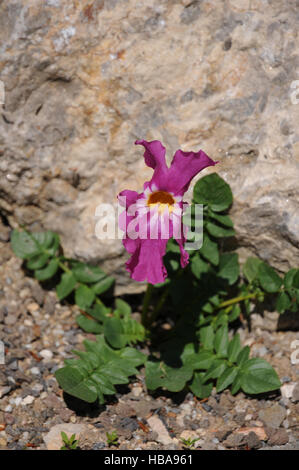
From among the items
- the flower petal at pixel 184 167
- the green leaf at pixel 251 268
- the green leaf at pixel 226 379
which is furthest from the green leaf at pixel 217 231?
the green leaf at pixel 226 379

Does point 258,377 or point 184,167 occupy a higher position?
point 184,167

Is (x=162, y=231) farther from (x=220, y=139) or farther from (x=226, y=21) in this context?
(x=226, y=21)

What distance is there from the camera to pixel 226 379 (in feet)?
10.1

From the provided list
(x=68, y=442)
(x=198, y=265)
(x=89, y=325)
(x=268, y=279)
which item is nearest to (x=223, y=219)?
(x=198, y=265)

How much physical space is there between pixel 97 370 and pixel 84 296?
1.84 feet

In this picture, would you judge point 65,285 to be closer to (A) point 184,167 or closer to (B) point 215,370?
(B) point 215,370

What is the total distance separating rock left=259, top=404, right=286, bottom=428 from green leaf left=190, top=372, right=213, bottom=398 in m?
0.29

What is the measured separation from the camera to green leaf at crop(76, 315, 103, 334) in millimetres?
3365

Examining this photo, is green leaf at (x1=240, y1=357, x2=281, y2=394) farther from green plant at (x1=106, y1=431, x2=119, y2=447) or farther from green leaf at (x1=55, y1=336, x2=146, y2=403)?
green plant at (x1=106, y1=431, x2=119, y2=447)

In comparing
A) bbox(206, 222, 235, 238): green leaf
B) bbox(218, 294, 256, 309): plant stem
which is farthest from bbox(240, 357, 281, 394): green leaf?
bbox(206, 222, 235, 238): green leaf

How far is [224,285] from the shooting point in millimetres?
3377

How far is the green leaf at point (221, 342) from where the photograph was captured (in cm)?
319

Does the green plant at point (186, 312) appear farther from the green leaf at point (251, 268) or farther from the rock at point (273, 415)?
the rock at point (273, 415)

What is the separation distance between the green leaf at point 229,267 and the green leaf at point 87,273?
0.69m
